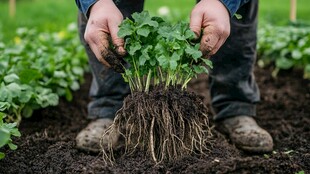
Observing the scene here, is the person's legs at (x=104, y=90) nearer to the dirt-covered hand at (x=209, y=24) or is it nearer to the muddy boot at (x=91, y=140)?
the muddy boot at (x=91, y=140)

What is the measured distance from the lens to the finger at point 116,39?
2.28m

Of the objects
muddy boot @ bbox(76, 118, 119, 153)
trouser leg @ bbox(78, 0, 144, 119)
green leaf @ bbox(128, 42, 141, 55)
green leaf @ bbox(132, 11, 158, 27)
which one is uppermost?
green leaf @ bbox(132, 11, 158, 27)

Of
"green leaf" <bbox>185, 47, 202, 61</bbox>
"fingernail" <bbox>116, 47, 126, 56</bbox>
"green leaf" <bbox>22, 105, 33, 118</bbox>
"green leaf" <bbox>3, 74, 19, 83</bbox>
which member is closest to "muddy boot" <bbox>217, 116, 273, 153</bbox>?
"green leaf" <bbox>185, 47, 202, 61</bbox>

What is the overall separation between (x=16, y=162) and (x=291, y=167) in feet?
4.24

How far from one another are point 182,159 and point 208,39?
1.85 feet

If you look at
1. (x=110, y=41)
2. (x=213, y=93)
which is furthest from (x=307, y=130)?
(x=110, y=41)

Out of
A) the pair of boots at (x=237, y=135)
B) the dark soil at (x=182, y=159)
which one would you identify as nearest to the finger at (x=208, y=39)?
the dark soil at (x=182, y=159)

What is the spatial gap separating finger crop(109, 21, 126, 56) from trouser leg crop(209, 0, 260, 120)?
0.96 m

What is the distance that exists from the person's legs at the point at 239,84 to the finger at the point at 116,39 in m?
0.96

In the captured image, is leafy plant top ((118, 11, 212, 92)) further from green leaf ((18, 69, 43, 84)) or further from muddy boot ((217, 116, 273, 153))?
green leaf ((18, 69, 43, 84))

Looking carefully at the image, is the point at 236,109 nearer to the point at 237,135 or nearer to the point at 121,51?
the point at 237,135

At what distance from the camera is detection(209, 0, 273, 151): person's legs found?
3.01m

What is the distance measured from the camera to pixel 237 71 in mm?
3154

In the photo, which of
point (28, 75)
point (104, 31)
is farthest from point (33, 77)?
point (104, 31)
